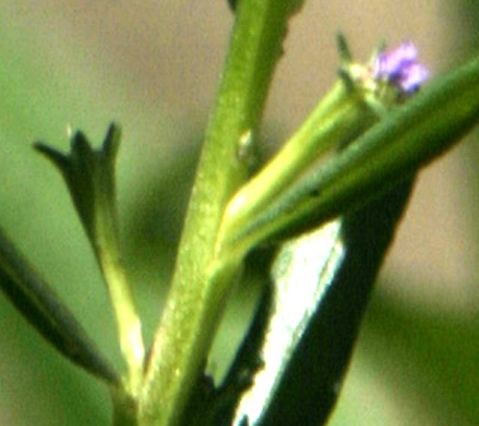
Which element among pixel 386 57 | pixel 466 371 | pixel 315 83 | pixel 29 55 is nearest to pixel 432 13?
pixel 315 83

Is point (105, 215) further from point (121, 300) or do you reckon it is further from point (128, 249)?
point (128, 249)

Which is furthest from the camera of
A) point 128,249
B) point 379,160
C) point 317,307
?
point 128,249

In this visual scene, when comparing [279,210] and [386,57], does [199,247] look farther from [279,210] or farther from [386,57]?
[386,57]

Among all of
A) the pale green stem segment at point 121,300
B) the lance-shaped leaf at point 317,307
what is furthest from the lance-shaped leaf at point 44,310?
the lance-shaped leaf at point 317,307

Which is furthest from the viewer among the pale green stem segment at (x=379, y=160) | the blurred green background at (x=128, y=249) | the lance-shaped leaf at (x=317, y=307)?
the blurred green background at (x=128, y=249)

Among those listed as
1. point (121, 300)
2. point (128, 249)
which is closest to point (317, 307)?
point (121, 300)

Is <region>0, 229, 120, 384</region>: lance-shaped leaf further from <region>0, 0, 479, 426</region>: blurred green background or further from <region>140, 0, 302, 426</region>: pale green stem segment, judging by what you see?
<region>0, 0, 479, 426</region>: blurred green background

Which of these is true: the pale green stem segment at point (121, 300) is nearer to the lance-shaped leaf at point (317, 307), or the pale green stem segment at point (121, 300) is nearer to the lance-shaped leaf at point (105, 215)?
the lance-shaped leaf at point (105, 215)
